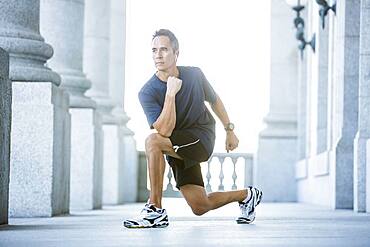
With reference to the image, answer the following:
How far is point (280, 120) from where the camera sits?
28.7 meters

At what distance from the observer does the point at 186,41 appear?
3709cm

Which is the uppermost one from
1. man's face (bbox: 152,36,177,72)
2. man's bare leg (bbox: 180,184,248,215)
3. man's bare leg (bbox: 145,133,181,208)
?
man's face (bbox: 152,36,177,72)

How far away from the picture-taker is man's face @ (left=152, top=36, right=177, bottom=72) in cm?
1095

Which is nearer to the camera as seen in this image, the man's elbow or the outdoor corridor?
the outdoor corridor

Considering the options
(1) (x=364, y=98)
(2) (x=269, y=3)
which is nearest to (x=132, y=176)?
(2) (x=269, y=3)

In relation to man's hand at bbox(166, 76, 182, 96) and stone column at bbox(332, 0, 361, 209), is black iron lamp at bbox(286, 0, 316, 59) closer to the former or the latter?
stone column at bbox(332, 0, 361, 209)

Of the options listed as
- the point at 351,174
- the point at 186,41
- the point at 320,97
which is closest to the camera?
the point at 351,174

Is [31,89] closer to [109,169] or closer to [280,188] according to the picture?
[109,169]

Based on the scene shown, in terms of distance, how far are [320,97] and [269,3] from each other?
6392 mm

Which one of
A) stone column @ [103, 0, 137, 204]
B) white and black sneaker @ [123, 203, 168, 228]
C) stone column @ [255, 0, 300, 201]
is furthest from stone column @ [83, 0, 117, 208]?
white and black sneaker @ [123, 203, 168, 228]

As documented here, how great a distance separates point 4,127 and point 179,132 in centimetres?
166

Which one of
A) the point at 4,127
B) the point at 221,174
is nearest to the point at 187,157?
the point at 4,127

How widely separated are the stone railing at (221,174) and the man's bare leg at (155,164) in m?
18.7

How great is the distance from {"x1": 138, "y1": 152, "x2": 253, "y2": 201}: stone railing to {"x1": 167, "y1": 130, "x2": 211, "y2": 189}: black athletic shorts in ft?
59.1
